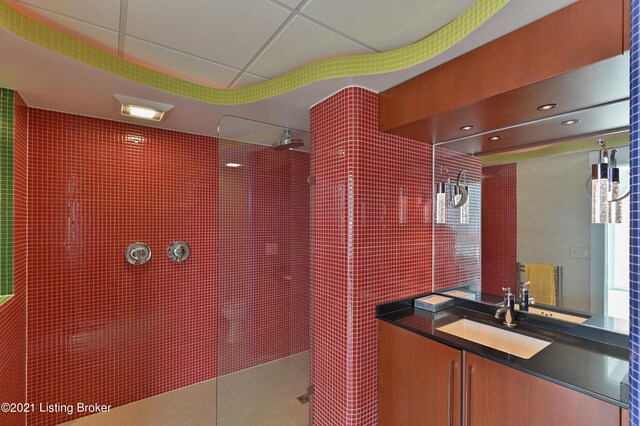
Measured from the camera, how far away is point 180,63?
180 cm

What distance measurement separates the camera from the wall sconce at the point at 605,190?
1404 mm

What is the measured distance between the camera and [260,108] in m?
2.16

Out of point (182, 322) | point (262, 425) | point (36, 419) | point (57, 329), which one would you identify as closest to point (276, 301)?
point (262, 425)

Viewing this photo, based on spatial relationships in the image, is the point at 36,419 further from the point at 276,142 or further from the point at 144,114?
the point at 276,142

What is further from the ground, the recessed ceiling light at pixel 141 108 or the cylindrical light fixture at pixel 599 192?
the recessed ceiling light at pixel 141 108

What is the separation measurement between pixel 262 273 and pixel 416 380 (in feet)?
3.91

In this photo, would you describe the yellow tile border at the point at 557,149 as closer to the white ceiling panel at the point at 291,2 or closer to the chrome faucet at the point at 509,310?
the chrome faucet at the point at 509,310

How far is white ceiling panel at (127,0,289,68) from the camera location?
130 cm

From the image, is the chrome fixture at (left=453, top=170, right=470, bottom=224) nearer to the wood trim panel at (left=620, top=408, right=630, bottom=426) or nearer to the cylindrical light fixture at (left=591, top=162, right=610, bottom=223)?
the cylindrical light fixture at (left=591, top=162, right=610, bottom=223)

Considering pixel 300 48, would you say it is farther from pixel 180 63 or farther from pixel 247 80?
pixel 180 63

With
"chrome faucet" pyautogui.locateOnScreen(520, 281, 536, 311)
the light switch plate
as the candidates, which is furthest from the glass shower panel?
the light switch plate

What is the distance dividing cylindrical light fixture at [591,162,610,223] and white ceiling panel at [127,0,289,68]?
164cm

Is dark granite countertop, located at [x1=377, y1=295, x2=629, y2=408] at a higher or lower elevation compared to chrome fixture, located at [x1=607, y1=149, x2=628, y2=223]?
lower

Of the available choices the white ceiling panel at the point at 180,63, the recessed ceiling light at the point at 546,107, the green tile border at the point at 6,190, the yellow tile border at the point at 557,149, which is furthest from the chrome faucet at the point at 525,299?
the green tile border at the point at 6,190
